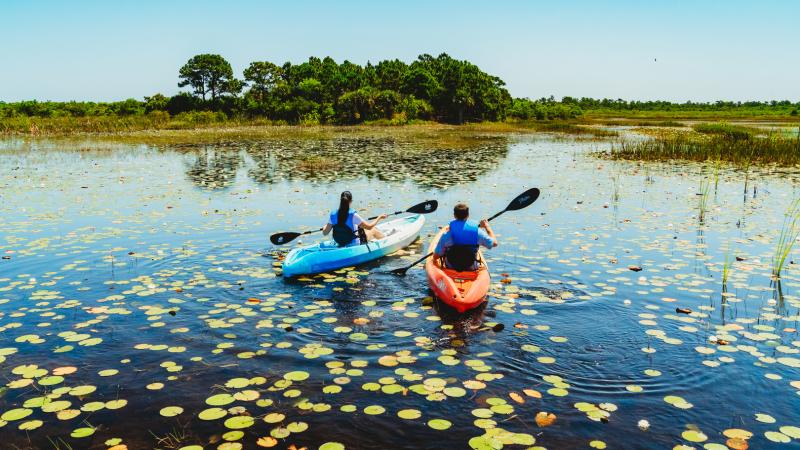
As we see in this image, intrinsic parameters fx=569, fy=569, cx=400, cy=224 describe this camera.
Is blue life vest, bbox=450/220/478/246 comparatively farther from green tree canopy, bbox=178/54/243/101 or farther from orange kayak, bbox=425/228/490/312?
green tree canopy, bbox=178/54/243/101

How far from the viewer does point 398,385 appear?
5016 mm

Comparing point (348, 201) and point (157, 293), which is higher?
point (348, 201)

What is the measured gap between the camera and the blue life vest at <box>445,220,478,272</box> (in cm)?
757

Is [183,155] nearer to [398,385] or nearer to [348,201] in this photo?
[348,201]

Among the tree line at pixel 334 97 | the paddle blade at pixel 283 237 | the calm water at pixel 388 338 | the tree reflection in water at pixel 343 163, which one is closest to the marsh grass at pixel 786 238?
the calm water at pixel 388 338

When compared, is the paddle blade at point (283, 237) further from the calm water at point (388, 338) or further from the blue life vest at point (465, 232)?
the blue life vest at point (465, 232)

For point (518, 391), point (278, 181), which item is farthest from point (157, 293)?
point (278, 181)

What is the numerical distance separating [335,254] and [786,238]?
324 inches

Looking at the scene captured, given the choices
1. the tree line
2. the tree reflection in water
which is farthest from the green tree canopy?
the tree reflection in water

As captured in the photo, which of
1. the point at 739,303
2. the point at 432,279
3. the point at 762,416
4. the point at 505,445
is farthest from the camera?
the point at 432,279

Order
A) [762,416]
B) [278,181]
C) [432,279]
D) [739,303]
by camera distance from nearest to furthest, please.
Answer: [762,416] < [739,303] < [432,279] < [278,181]

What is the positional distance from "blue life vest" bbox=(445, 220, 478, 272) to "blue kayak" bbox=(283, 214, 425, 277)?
183 centimetres

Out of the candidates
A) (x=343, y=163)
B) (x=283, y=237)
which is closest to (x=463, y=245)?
(x=283, y=237)

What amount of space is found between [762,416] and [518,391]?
189 cm
